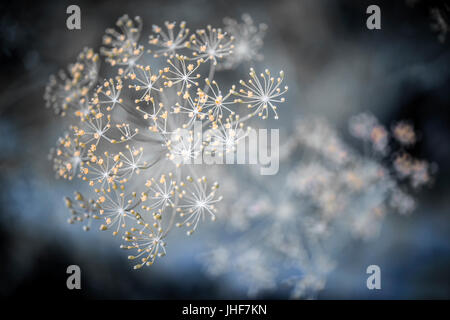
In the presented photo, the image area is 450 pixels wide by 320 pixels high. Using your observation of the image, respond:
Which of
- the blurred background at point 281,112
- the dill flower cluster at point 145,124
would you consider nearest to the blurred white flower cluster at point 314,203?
the blurred background at point 281,112

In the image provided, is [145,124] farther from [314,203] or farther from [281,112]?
[314,203]

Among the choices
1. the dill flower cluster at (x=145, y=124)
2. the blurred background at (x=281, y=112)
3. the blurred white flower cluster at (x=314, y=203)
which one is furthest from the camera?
the blurred white flower cluster at (x=314, y=203)

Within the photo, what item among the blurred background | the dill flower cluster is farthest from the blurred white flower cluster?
the dill flower cluster

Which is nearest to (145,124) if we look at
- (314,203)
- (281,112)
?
(281,112)

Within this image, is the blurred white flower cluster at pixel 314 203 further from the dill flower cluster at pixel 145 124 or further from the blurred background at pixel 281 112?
the dill flower cluster at pixel 145 124

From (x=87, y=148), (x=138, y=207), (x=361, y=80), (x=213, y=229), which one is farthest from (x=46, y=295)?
(x=361, y=80)

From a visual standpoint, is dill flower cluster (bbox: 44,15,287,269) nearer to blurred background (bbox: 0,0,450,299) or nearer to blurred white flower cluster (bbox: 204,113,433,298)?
blurred background (bbox: 0,0,450,299)
